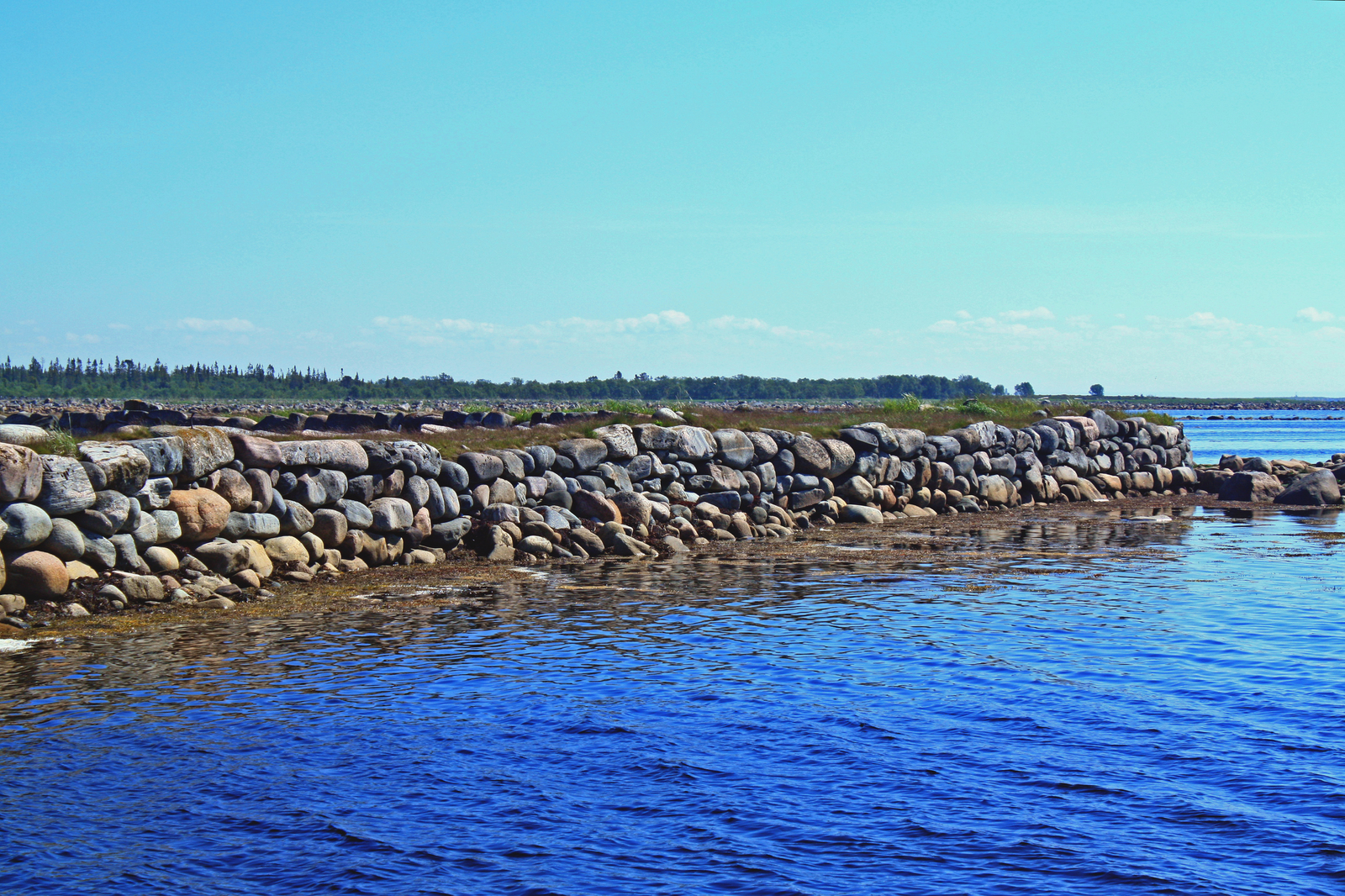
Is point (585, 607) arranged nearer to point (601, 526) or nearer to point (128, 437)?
point (601, 526)

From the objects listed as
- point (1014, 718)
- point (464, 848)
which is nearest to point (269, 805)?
point (464, 848)

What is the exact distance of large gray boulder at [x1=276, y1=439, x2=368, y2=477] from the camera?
579 inches

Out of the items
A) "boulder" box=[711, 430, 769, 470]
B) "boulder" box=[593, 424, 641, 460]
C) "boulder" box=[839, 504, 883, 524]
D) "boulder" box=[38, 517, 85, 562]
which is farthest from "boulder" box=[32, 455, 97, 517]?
"boulder" box=[839, 504, 883, 524]

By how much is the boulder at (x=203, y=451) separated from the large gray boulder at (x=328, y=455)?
733 mm

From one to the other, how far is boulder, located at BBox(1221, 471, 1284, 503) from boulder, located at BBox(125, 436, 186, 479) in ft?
79.5

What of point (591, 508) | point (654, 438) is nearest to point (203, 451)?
Answer: point (591, 508)

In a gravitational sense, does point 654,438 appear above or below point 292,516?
above

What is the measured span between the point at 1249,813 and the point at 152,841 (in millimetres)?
6038

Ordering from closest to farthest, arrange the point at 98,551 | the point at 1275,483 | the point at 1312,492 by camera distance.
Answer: the point at 98,551
the point at 1312,492
the point at 1275,483

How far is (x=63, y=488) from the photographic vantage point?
12.1m

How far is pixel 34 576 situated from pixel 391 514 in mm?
4761

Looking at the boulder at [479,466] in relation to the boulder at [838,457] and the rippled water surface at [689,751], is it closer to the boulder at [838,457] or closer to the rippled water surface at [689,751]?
the rippled water surface at [689,751]

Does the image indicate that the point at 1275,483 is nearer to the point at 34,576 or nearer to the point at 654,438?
the point at 654,438

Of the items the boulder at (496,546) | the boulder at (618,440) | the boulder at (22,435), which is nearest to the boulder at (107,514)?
the boulder at (22,435)
